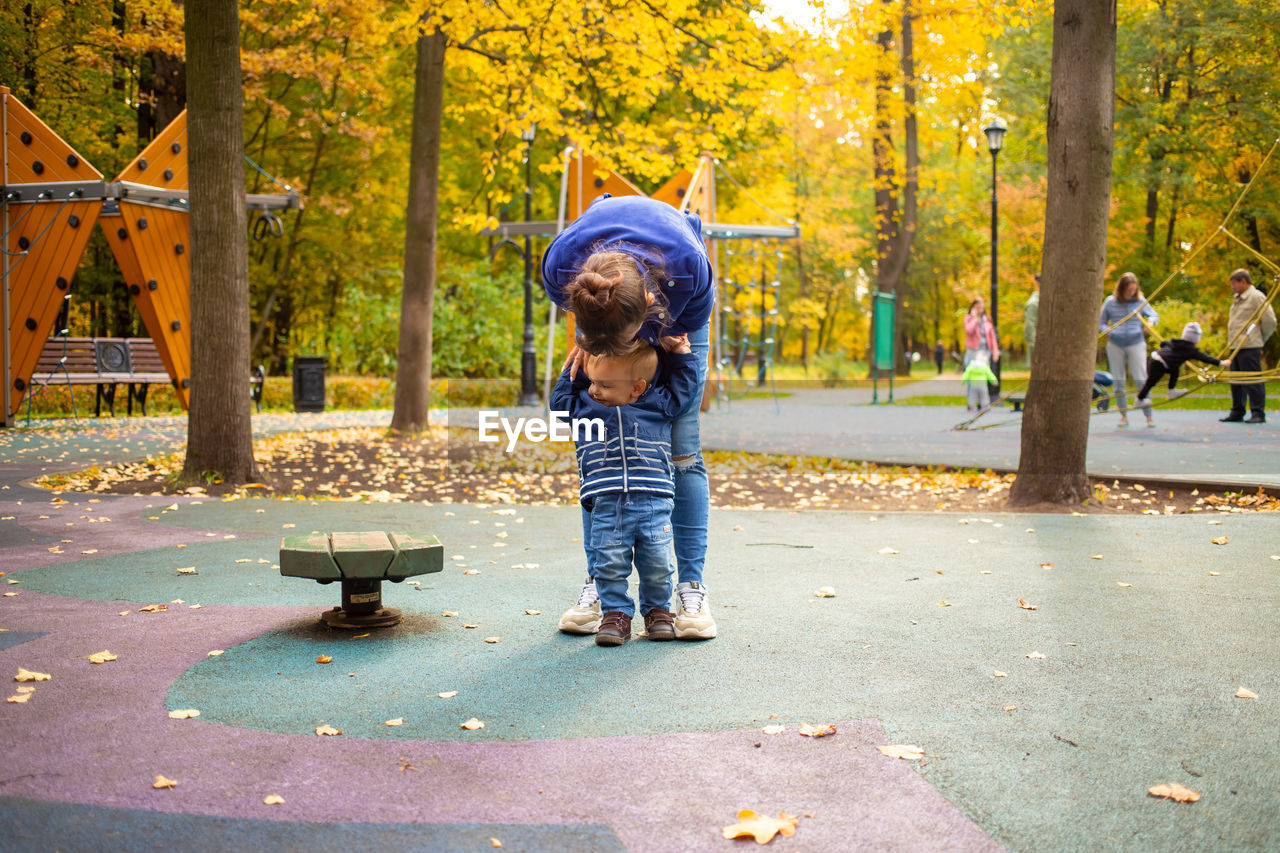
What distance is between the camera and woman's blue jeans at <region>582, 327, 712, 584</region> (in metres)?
4.12

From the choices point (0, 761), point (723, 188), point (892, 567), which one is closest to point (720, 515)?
point (892, 567)

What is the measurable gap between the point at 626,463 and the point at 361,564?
→ 1070 millimetres

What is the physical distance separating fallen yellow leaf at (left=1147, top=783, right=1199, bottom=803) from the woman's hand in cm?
218

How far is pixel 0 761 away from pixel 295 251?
872 inches

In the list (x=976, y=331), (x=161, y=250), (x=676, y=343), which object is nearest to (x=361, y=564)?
(x=676, y=343)

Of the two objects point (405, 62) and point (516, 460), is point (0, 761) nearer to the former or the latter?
point (516, 460)

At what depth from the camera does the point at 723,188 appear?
91.0ft

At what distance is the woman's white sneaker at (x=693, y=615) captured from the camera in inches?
161

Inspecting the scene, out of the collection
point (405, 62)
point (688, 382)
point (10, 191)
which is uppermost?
point (405, 62)

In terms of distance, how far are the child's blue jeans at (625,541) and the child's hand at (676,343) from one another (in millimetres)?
549

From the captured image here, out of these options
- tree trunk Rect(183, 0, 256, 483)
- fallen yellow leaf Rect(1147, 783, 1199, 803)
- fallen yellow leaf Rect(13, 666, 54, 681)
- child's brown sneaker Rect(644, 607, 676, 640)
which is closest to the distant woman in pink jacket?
tree trunk Rect(183, 0, 256, 483)

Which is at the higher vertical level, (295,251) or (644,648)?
(295,251)

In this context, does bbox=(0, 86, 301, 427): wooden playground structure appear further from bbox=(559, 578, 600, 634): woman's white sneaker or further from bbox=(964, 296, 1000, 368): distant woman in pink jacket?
bbox=(964, 296, 1000, 368): distant woman in pink jacket

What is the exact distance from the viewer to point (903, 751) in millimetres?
2900
